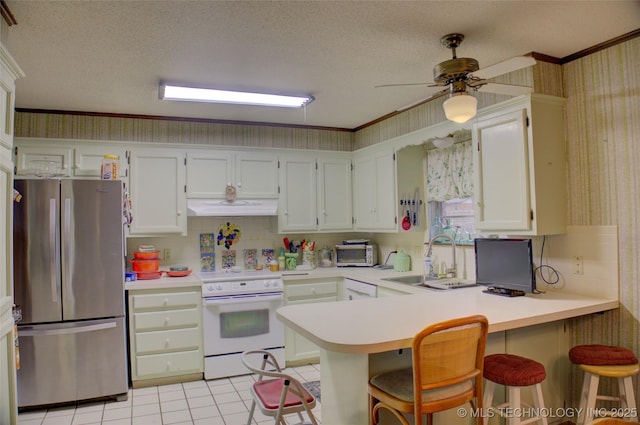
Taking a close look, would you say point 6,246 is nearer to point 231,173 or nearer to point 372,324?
point 372,324

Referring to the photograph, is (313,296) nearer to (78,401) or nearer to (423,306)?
(423,306)

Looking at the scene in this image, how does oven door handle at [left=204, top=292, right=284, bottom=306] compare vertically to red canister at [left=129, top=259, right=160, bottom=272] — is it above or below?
below

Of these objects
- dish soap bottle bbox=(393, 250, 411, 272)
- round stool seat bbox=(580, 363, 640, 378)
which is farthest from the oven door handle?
round stool seat bbox=(580, 363, 640, 378)

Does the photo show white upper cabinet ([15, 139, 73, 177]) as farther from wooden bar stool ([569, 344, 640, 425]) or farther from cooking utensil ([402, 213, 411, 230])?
wooden bar stool ([569, 344, 640, 425])

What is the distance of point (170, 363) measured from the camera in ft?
12.0

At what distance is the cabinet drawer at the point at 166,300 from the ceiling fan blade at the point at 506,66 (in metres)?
2.87

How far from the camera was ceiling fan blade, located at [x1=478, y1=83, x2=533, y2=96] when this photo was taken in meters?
2.31

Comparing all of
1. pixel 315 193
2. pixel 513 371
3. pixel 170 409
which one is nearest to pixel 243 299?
pixel 170 409

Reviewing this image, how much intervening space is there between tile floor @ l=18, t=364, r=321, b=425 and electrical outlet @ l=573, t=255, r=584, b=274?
2.00 meters

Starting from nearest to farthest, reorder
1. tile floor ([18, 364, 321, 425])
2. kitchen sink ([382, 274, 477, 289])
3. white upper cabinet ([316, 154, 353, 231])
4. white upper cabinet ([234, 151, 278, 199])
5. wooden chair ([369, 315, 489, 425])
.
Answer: wooden chair ([369, 315, 489, 425]) < tile floor ([18, 364, 321, 425]) < kitchen sink ([382, 274, 477, 289]) < white upper cabinet ([234, 151, 278, 199]) < white upper cabinet ([316, 154, 353, 231])

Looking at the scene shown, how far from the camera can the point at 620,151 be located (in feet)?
8.10

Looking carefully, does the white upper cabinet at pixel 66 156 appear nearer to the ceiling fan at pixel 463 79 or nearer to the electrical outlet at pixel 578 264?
the ceiling fan at pixel 463 79

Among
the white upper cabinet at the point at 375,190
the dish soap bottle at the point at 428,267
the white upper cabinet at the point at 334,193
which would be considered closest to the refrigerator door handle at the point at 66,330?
the white upper cabinet at the point at 334,193

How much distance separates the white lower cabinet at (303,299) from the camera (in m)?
4.02
